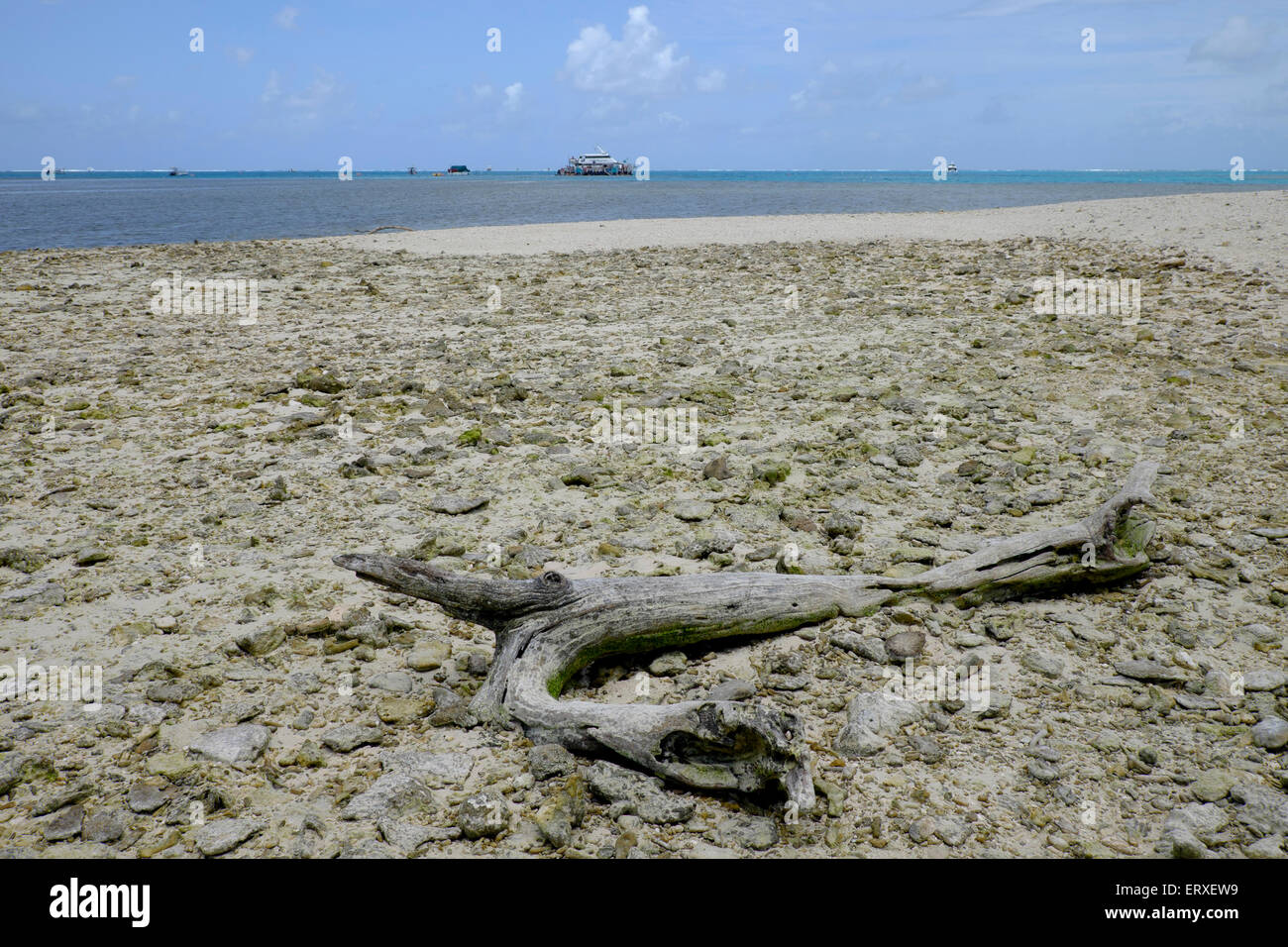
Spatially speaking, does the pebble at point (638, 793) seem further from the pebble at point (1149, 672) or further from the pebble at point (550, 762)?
the pebble at point (1149, 672)

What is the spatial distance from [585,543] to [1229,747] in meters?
3.53

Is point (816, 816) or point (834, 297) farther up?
point (834, 297)

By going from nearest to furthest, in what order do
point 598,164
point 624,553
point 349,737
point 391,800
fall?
1. point 391,800
2. point 349,737
3. point 624,553
4. point 598,164

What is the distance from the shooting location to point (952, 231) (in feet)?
78.5

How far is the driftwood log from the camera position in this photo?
318 centimetres

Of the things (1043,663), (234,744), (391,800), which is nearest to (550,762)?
(391,800)

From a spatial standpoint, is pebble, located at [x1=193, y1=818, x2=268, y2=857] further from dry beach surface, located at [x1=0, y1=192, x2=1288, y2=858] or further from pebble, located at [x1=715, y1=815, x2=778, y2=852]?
pebble, located at [x1=715, y1=815, x2=778, y2=852]

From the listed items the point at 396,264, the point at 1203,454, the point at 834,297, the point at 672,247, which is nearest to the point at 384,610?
the point at 1203,454

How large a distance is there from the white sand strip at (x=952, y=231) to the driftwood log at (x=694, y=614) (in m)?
14.0

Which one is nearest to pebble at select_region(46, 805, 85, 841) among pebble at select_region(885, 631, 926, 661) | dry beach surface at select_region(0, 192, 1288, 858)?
dry beach surface at select_region(0, 192, 1288, 858)

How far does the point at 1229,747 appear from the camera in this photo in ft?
11.3

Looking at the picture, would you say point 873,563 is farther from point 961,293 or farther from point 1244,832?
point 961,293

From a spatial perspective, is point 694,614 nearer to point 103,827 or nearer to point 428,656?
point 428,656

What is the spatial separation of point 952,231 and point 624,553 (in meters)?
22.0
